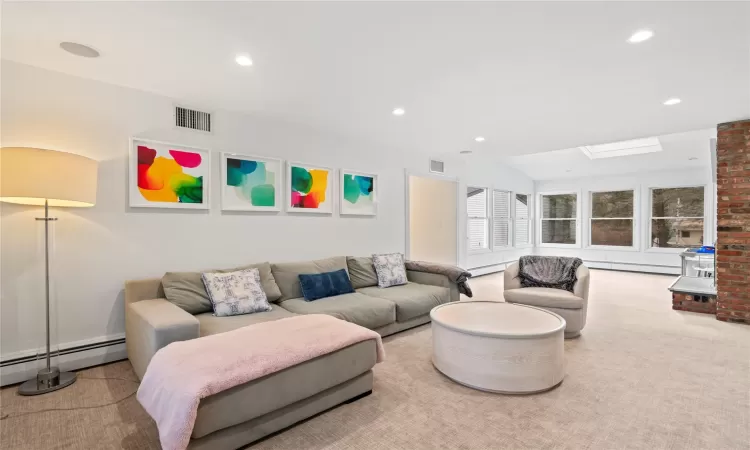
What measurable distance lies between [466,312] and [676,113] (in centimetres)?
327

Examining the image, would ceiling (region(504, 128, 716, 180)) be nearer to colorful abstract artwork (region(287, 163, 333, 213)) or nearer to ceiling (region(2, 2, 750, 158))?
ceiling (region(2, 2, 750, 158))

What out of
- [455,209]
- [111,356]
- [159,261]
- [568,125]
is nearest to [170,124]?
[159,261]

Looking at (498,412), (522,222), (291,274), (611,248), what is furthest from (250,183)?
(611,248)

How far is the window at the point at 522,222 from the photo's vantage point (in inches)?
352

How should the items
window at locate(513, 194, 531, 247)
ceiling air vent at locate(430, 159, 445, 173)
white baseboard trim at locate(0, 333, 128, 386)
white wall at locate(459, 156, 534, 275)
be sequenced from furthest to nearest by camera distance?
window at locate(513, 194, 531, 247) → white wall at locate(459, 156, 534, 275) → ceiling air vent at locate(430, 159, 445, 173) → white baseboard trim at locate(0, 333, 128, 386)

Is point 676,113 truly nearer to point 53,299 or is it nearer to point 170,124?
point 170,124

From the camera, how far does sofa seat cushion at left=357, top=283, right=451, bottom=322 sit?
368cm

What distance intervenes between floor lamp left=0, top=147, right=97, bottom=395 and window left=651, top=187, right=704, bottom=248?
10123mm

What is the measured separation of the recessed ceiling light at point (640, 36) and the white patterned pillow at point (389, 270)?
313cm

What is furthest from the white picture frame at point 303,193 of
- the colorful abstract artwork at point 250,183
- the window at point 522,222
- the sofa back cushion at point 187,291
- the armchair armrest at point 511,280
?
the window at point 522,222

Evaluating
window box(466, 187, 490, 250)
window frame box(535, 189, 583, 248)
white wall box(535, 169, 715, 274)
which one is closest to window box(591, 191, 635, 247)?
white wall box(535, 169, 715, 274)

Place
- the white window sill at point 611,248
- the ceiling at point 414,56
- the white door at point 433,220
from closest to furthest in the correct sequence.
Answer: the ceiling at point 414,56 < the white door at point 433,220 < the white window sill at point 611,248

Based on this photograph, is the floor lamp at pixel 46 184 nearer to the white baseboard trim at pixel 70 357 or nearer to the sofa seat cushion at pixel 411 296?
the white baseboard trim at pixel 70 357

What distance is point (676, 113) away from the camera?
12.4 ft
